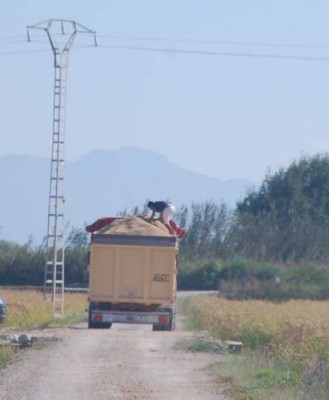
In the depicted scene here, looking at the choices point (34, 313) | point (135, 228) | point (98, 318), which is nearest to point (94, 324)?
point (98, 318)

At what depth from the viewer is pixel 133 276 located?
3212 cm

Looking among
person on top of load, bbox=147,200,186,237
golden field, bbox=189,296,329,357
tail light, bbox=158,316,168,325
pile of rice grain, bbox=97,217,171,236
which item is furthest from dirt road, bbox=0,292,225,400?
person on top of load, bbox=147,200,186,237

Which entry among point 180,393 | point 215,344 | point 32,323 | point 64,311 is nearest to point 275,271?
point 64,311

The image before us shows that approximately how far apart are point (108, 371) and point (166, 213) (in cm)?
1428

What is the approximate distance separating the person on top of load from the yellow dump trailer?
1.40 metres

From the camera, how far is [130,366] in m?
21.0

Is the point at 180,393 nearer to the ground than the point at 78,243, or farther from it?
farther from it

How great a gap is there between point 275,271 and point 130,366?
54.5m

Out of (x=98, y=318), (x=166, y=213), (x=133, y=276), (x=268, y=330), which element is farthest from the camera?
(x=166, y=213)

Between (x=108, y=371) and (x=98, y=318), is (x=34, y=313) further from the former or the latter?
(x=108, y=371)

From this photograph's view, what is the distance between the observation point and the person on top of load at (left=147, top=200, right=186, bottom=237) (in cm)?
3391

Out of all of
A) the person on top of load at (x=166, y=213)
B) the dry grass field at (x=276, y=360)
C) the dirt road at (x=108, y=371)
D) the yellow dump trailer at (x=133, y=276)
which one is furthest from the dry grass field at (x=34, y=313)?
the dirt road at (x=108, y=371)

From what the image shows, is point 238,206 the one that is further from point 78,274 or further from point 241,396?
point 241,396

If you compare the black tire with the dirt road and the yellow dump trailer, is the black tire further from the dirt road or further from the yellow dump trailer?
the dirt road
